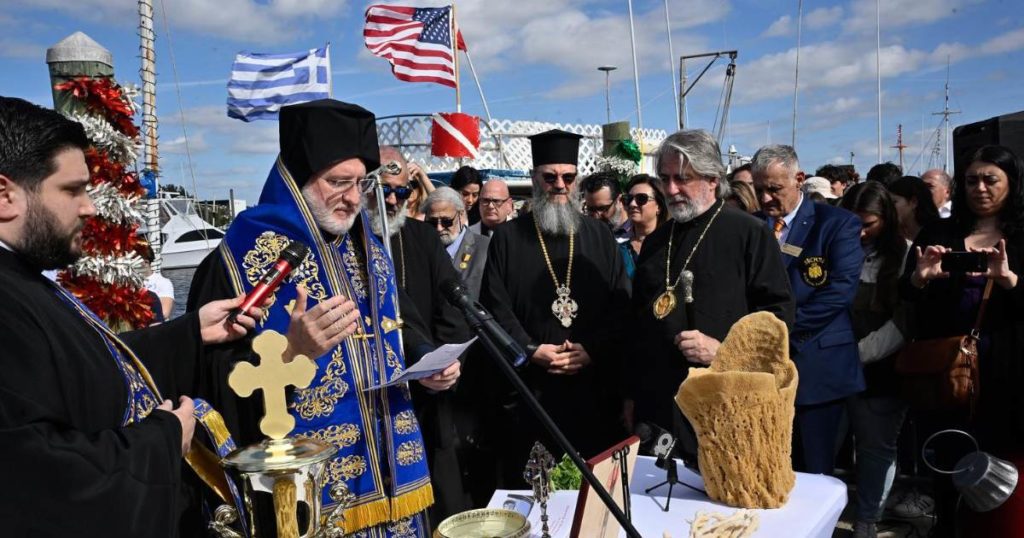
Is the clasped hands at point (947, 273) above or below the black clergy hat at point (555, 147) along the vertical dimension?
below

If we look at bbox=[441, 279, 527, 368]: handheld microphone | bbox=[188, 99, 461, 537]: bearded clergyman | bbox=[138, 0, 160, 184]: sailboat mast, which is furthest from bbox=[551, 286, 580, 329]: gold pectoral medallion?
bbox=[138, 0, 160, 184]: sailboat mast

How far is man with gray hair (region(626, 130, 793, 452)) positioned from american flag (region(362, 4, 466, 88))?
9.24 metres

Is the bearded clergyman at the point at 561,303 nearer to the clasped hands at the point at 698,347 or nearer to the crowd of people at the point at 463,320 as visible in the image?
the crowd of people at the point at 463,320

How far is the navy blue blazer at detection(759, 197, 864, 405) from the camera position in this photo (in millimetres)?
4094

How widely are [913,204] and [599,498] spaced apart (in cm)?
455

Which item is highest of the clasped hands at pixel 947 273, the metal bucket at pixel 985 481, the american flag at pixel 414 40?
the american flag at pixel 414 40

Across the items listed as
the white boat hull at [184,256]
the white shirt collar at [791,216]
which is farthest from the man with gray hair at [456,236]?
the white boat hull at [184,256]

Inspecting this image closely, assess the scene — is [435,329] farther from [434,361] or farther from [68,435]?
[68,435]

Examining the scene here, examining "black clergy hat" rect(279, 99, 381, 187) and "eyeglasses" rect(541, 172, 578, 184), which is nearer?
Result: "black clergy hat" rect(279, 99, 381, 187)

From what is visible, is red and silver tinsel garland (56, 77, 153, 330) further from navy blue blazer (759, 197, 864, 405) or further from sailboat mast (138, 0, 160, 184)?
navy blue blazer (759, 197, 864, 405)

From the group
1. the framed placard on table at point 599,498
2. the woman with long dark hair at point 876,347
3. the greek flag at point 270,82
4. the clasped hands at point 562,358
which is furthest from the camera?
the greek flag at point 270,82

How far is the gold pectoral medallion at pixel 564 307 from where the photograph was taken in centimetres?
415

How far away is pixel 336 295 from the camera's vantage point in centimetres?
269

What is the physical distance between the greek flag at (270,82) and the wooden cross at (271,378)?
657cm
